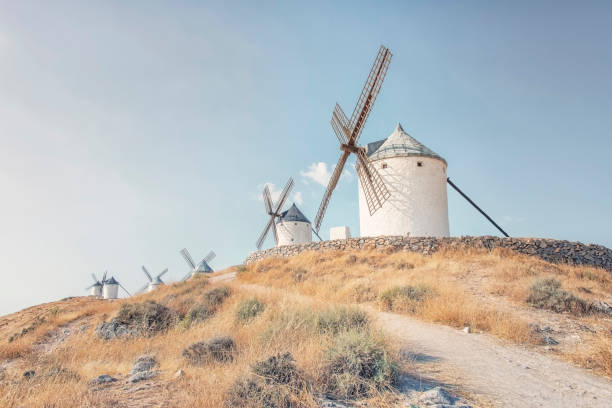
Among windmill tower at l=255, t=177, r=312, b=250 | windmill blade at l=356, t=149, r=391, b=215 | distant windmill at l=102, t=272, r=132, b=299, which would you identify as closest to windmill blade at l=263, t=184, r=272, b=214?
windmill tower at l=255, t=177, r=312, b=250

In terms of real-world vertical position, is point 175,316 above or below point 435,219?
below

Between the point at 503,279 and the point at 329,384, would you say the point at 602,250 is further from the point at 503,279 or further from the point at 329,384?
the point at 329,384

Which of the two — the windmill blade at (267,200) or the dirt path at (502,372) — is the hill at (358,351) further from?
the windmill blade at (267,200)

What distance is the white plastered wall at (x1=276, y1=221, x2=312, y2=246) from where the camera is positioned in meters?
29.5

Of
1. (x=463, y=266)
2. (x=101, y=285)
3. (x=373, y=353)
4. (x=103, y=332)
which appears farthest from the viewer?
(x=101, y=285)

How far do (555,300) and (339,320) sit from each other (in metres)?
5.62

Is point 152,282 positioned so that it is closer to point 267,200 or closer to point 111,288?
point 111,288

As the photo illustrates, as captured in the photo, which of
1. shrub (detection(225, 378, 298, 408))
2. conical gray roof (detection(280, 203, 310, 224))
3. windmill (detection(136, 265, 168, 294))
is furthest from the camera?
windmill (detection(136, 265, 168, 294))

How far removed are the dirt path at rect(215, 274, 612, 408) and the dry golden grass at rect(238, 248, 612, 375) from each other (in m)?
0.60

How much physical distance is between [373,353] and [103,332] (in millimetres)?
8418

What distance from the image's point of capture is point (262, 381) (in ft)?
10.8

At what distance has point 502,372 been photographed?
14.2 feet

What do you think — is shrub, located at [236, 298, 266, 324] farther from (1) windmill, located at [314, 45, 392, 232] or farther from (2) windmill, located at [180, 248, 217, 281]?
(2) windmill, located at [180, 248, 217, 281]

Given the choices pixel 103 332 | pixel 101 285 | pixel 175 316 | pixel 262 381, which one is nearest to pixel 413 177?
pixel 175 316
